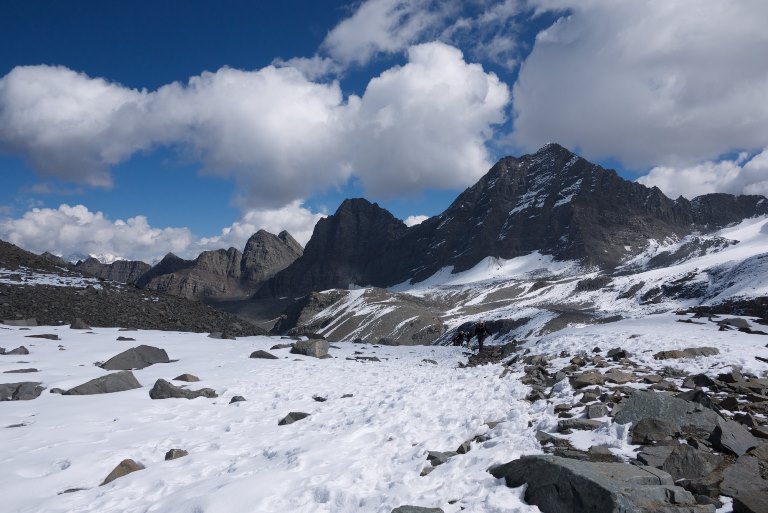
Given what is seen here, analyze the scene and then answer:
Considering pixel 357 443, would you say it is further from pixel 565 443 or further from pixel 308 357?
pixel 308 357

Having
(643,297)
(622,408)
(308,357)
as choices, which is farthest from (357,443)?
(643,297)

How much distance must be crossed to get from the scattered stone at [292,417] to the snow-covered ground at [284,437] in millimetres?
324

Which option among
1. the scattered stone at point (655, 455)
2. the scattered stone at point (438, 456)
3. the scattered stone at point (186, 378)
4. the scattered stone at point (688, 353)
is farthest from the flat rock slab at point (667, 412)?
the scattered stone at point (186, 378)

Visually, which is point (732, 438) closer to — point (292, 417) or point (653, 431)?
point (653, 431)

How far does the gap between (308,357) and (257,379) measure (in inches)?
316

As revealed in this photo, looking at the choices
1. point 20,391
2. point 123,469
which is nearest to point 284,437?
point 123,469

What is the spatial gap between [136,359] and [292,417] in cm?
1080

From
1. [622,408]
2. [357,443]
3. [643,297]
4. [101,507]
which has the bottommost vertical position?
[101,507]

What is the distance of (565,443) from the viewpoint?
941 centimetres

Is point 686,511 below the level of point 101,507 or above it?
above

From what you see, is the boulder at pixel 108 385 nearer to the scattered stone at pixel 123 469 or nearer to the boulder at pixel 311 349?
the scattered stone at pixel 123 469

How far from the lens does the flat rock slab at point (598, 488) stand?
641 centimetres

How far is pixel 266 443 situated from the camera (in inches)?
460

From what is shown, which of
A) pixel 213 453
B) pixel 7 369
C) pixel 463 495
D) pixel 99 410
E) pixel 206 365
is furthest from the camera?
pixel 206 365
